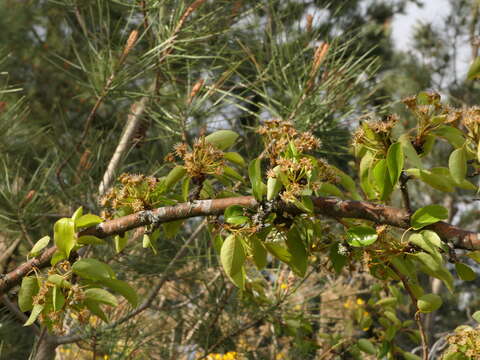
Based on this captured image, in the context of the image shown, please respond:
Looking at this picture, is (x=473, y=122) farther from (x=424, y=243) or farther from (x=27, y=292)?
(x=27, y=292)

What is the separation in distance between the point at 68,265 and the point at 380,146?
0.33 metres

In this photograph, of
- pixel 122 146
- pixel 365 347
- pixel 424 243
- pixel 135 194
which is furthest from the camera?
pixel 122 146

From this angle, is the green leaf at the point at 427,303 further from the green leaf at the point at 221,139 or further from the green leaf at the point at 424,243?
the green leaf at the point at 221,139

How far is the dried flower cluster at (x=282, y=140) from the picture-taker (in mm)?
523

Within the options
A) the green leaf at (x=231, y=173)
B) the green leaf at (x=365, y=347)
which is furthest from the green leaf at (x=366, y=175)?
the green leaf at (x=365, y=347)

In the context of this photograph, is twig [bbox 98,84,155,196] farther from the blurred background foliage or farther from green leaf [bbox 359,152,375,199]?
green leaf [bbox 359,152,375,199]

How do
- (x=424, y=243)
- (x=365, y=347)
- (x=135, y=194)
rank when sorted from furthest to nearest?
1. (x=365, y=347)
2. (x=135, y=194)
3. (x=424, y=243)

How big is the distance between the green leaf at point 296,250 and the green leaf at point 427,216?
0.12 meters

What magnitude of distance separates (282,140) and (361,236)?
4.9 inches

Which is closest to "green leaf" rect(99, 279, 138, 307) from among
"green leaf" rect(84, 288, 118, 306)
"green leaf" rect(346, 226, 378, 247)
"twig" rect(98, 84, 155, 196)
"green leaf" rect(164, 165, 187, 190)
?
"green leaf" rect(84, 288, 118, 306)

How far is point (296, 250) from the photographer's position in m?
0.54

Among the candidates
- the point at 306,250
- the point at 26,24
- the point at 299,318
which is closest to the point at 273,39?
the point at 299,318

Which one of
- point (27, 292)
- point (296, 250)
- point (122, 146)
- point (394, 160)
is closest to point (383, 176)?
point (394, 160)

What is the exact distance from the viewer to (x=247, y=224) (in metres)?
0.54
